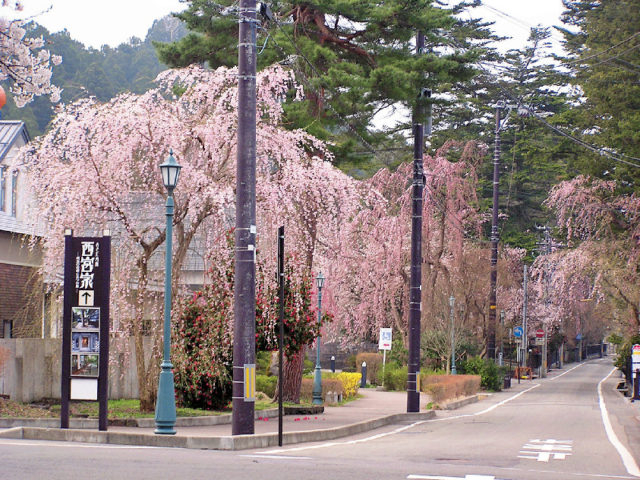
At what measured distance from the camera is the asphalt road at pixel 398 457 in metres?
11.2

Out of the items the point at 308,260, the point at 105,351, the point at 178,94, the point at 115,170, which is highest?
the point at 178,94

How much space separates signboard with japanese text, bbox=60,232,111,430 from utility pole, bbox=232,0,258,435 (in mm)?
2530

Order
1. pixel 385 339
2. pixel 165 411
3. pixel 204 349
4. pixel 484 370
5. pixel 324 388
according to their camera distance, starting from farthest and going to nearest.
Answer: pixel 484 370 → pixel 385 339 → pixel 324 388 → pixel 204 349 → pixel 165 411

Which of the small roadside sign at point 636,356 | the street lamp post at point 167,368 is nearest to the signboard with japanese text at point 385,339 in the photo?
the small roadside sign at point 636,356

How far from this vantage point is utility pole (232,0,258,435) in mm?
16312

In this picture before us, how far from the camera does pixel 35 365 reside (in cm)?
2262

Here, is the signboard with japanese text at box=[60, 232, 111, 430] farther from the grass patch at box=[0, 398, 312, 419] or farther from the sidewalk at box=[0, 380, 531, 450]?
the grass patch at box=[0, 398, 312, 419]

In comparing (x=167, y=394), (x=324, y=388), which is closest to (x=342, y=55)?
(x=324, y=388)

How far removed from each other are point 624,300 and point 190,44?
88.0 feet

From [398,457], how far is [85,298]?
21.2 ft

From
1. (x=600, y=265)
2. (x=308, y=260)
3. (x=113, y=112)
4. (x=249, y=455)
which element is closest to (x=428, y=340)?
(x=600, y=265)

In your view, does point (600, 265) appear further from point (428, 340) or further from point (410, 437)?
point (410, 437)

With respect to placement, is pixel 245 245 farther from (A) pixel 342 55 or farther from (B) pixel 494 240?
(B) pixel 494 240

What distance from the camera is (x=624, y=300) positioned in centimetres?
4541
